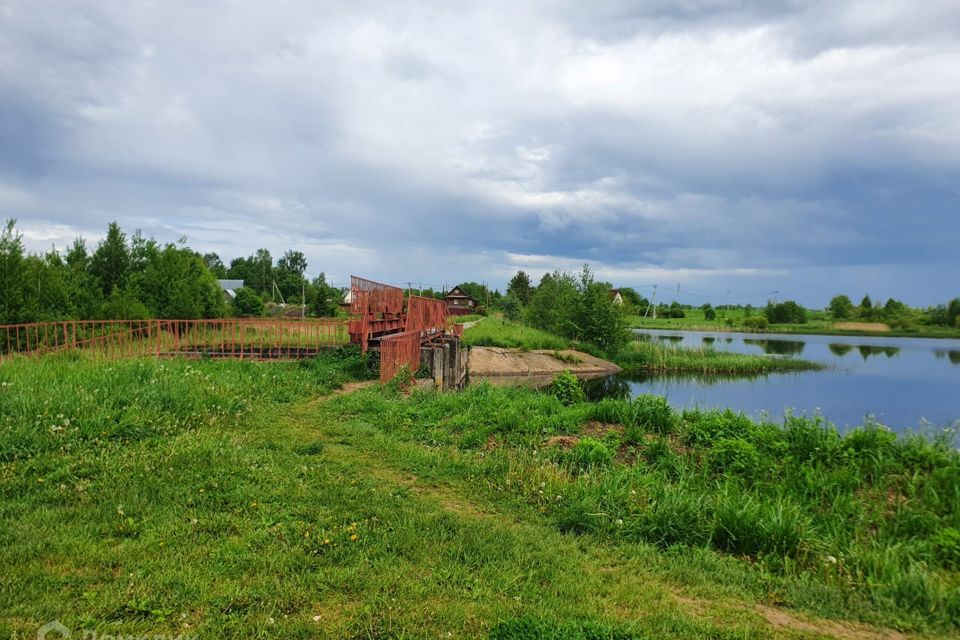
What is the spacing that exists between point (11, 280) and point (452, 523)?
18.1 meters

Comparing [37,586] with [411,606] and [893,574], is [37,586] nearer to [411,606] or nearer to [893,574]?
[411,606]

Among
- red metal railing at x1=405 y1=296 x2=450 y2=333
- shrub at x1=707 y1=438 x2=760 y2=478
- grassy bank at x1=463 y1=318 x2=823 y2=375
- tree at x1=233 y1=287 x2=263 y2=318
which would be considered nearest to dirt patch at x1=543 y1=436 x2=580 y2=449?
shrub at x1=707 y1=438 x2=760 y2=478

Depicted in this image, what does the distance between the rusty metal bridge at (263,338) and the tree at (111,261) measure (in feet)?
28.3

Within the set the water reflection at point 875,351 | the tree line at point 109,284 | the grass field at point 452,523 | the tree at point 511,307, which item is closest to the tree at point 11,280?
the tree line at point 109,284

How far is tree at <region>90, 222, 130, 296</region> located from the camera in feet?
81.0

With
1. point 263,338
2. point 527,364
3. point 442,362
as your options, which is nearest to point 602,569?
point 442,362

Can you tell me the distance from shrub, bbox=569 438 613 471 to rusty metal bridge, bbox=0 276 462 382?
21.4 feet

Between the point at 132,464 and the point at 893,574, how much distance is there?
7174mm

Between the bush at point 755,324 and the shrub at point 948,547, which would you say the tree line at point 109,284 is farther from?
the bush at point 755,324

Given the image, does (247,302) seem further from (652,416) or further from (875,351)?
(875,351)

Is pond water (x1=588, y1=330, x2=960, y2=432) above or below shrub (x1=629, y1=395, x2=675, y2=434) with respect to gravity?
below

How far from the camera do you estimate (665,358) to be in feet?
113

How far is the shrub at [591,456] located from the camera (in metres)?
6.33

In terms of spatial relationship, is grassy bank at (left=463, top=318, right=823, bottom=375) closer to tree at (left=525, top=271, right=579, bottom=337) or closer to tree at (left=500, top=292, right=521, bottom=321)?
tree at (left=525, top=271, right=579, bottom=337)
